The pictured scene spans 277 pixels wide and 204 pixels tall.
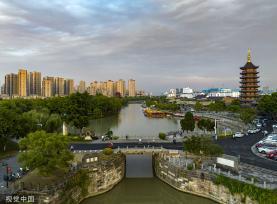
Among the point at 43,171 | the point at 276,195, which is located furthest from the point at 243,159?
the point at 43,171

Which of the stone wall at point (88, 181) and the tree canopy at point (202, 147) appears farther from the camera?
the tree canopy at point (202, 147)

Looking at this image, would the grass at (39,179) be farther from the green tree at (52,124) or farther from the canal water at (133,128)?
the green tree at (52,124)

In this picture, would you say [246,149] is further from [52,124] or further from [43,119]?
[43,119]

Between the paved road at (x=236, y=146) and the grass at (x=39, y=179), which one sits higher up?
the paved road at (x=236, y=146)

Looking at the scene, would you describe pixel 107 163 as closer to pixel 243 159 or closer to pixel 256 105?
pixel 243 159

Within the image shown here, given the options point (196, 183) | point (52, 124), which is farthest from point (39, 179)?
point (52, 124)

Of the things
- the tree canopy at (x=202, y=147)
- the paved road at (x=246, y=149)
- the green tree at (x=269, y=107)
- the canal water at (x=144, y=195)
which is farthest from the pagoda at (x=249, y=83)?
the canal water at (x=144, y=195)
